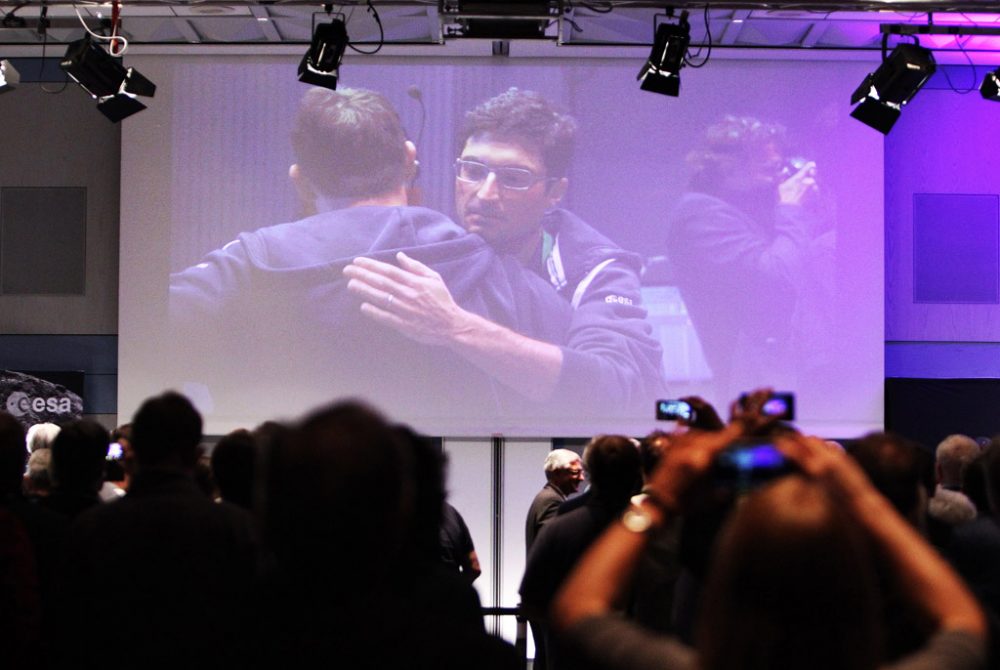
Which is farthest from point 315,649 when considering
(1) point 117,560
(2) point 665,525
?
(1) point 117,560

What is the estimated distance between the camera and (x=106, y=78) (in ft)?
20.8

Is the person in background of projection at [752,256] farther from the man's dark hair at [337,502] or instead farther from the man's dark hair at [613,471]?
the man's dark hair at [337,502]

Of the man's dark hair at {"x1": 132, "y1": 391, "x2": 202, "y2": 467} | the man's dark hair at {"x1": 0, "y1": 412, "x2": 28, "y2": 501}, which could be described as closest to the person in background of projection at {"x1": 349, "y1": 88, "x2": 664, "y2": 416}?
the man's dark hair at {"x1": 0, "y1": 412, "x2": 28, "y2": 501}

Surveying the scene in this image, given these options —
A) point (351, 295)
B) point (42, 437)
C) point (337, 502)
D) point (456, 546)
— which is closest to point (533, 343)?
point (351, 295)

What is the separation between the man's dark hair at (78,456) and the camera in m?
2.81

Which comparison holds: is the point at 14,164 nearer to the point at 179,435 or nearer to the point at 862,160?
the point at 862,160

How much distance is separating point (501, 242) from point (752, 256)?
5.70 feet

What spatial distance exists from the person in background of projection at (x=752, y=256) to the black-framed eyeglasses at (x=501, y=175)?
1.02 metres

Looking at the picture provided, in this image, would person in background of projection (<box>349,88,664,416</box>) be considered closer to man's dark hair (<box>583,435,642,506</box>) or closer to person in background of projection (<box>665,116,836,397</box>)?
person in background of projection (<box>665,116,836,397</box>)

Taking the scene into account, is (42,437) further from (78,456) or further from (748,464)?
(748,464)

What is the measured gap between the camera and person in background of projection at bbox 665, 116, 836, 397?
750cm

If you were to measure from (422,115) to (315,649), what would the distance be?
6640 mm

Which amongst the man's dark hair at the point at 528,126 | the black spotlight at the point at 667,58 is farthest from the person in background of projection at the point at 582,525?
the man's dark hair at the point at 528,126

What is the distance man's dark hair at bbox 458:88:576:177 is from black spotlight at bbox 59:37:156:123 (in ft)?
7.20
